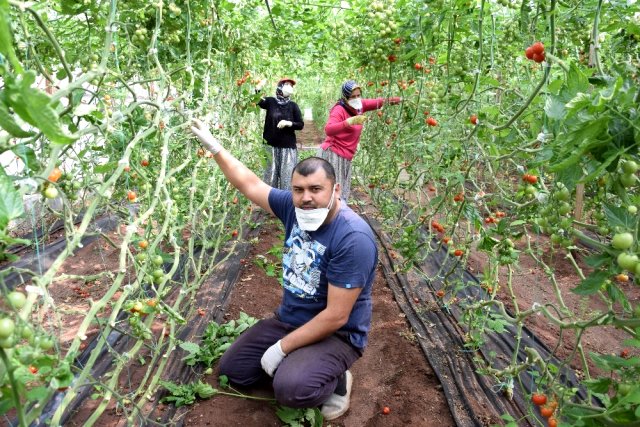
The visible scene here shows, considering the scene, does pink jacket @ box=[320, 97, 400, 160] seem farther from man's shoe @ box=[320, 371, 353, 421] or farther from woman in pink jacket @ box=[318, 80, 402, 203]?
man's shoe @ box=[320, 371, 353, 421]

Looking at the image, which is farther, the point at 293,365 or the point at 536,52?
the point at 293,365

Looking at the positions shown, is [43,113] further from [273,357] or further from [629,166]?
[273,357]

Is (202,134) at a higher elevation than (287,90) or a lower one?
higher

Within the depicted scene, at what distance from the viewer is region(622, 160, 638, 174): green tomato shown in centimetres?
103

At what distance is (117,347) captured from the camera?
8.76 feet

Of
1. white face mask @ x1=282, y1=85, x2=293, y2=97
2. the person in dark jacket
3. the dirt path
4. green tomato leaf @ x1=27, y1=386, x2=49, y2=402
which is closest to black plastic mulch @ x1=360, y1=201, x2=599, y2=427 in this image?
the dirt path

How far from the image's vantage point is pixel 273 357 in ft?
7.02

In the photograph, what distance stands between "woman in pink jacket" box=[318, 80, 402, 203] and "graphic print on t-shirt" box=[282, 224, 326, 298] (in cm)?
207

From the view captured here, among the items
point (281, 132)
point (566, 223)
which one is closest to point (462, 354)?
point (566, 223)

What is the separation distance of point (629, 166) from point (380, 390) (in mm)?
1704

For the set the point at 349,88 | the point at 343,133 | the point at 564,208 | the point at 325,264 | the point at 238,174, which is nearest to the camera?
the point at 564,208

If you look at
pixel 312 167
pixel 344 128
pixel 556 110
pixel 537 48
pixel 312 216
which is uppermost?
pixel 537 48

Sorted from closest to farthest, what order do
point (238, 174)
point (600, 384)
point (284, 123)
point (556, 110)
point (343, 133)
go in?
1. point (556, 110)
2. point (600, 384)
3. point (238, 174)
4. point (343, 133)
5. point (284, 123)

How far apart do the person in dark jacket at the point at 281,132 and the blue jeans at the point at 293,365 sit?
2896 millimetres
